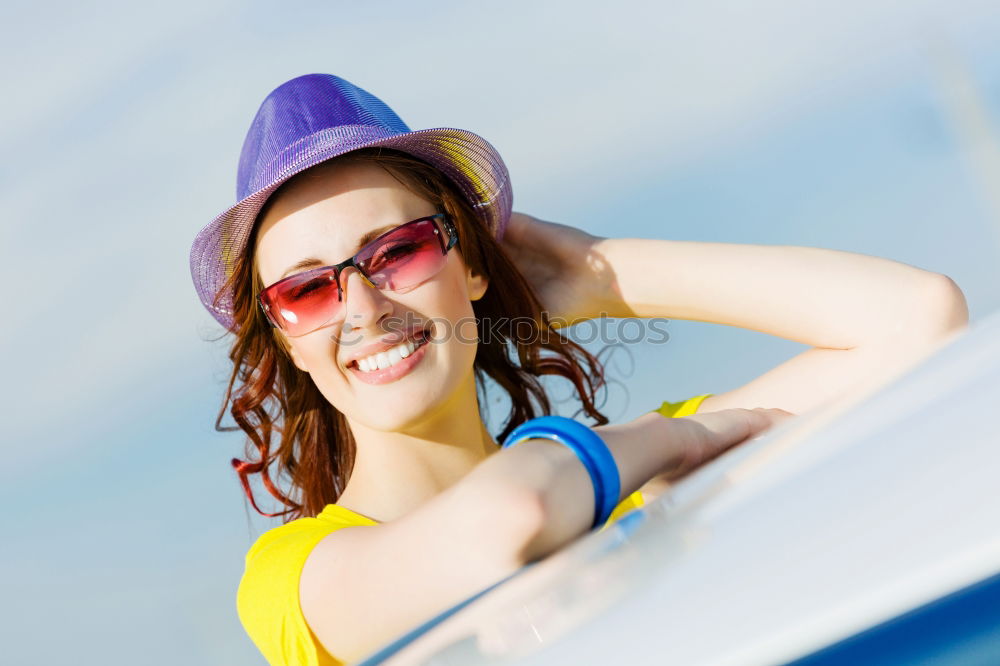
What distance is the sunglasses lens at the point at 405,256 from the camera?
7.63ft

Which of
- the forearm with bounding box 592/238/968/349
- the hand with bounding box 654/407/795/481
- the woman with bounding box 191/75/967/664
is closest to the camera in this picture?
the hand with bounding box 654/407/795/481

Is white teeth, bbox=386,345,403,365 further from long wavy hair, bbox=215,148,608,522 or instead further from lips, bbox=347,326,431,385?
long wavy hair, bbox=215,148,608,522

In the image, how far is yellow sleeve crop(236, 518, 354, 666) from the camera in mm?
1925

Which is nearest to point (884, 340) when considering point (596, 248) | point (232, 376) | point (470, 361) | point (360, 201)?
point (596, 248)

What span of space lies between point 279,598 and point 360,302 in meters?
0.68

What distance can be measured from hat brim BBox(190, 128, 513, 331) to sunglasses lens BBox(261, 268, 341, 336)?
0.65 ft

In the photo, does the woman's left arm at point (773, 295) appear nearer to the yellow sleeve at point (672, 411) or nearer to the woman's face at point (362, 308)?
the yellow sleeve at point (672, 411)

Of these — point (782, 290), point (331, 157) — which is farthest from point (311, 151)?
point (782, 290)

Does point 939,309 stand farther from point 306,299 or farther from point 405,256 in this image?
point 306,299

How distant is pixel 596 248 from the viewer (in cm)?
291

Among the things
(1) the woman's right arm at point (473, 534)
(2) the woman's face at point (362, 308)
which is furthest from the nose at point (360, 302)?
(1) the woman's right arm at point (473, 534)

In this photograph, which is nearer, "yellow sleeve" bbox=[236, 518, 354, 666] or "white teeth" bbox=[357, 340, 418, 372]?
"yellow sleeve" bbox=[236, 518, 354, 666]

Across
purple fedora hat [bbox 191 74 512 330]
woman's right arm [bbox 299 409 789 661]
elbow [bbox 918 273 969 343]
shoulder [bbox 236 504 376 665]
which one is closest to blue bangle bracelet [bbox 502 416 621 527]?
woman's right arm [bbox 299 409 789 661]

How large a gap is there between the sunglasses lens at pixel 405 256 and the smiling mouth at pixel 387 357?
13cm
